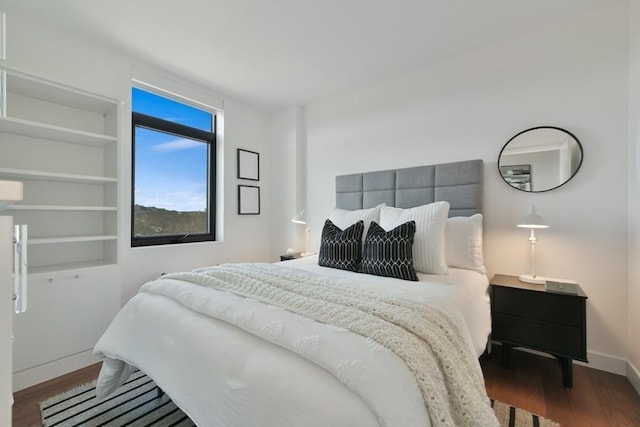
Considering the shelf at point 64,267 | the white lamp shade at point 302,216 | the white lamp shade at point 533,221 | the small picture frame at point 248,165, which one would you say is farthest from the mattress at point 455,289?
the small picture frame at point 248,165

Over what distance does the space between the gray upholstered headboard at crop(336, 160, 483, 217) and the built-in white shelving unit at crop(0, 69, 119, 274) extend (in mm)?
2204

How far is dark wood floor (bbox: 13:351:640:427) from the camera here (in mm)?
1633

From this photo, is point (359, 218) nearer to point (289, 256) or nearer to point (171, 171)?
point (289, 256)

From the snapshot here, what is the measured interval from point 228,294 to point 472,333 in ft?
4.53

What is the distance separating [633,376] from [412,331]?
1984mm

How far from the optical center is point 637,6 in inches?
74.5

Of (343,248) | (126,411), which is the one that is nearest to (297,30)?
(343,248)

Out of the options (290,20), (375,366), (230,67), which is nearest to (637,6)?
(290,20)

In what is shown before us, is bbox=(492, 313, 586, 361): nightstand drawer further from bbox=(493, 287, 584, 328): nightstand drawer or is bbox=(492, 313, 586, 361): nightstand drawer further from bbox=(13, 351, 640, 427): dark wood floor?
bbox=(13, 351, 640, 427): dark wood floor

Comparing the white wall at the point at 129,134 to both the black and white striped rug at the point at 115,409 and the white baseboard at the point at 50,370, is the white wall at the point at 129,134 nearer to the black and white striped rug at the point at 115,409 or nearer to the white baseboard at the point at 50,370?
→ the white baseboard at the point at 50,370

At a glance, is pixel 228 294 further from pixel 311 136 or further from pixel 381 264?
pixel 311 136

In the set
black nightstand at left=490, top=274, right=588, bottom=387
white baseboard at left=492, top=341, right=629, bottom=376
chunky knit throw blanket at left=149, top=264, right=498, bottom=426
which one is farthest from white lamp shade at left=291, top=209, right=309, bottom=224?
white baseboard at left=492, top=341, right=629, bottom=376

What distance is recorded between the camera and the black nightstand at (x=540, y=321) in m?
1.83

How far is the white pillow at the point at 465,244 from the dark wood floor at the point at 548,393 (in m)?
0.75
